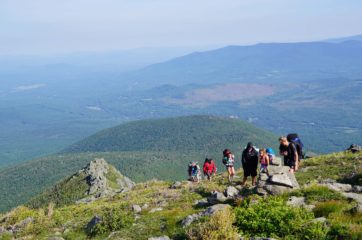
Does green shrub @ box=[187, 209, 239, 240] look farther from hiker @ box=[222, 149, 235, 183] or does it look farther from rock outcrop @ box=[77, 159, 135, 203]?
rock outcrop @ box=[77, 159, 135, 203]

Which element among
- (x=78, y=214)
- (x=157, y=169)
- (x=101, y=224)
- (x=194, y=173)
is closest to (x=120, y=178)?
(x=194, y=173)

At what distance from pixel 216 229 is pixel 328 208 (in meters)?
4.53

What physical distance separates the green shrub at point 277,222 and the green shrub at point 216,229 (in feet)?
2.00

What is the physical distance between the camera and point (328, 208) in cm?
1528

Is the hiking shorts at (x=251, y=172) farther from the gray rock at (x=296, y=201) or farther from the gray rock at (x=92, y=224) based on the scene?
the gray rock at (x=92, y=224)

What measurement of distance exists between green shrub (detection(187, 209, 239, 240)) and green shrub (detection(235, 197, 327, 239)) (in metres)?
0.61

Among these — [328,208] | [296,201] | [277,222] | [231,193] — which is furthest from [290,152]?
[277,222]

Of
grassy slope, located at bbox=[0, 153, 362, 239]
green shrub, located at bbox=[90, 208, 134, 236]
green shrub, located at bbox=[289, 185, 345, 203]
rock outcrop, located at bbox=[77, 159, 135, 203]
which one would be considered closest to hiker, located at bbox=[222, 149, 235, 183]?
grassy slope, located at bbox=[0, 153, 362, 239]

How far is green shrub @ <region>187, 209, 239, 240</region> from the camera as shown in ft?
43.3

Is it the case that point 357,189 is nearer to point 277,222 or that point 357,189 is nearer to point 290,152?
point 277,222

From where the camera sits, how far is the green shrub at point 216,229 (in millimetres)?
13188

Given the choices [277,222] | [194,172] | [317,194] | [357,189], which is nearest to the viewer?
[277,222]

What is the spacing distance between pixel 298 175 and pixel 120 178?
206ft

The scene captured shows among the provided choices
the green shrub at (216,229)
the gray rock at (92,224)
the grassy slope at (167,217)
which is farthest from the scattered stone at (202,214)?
the gray rock at (92,224)
